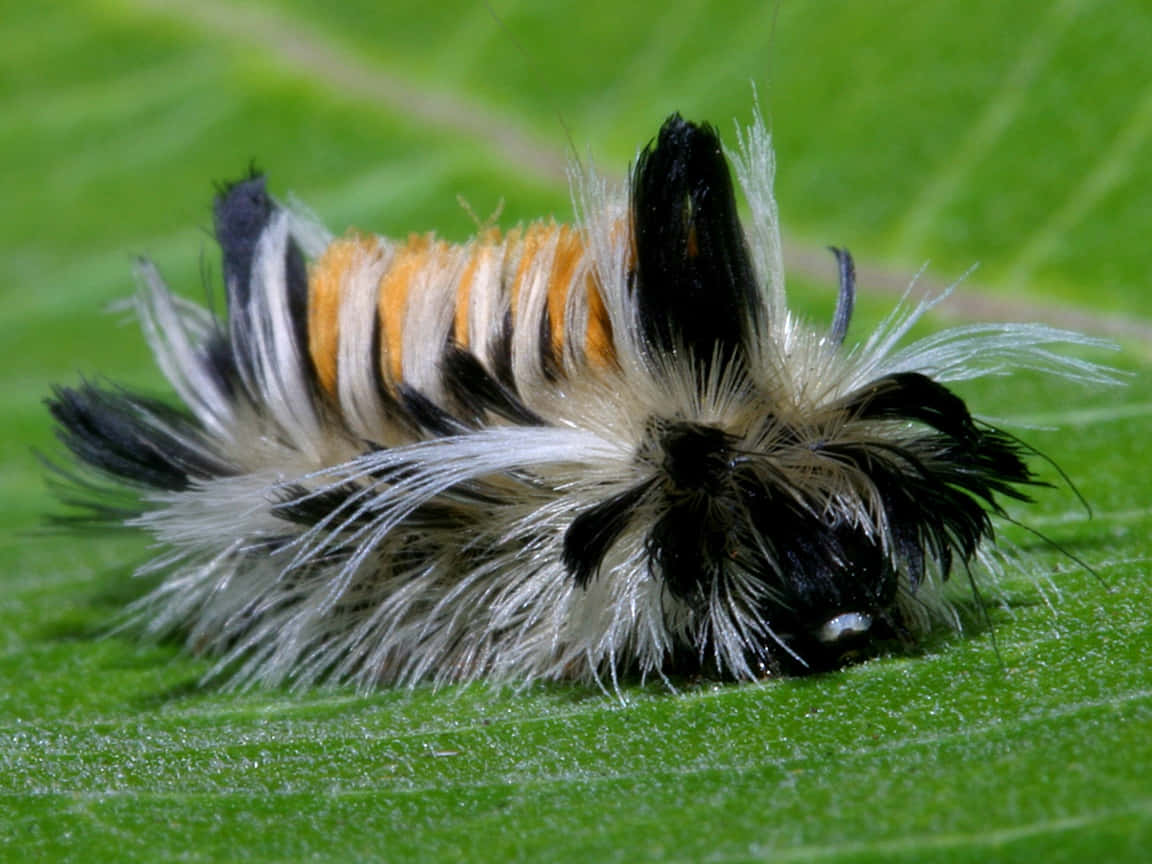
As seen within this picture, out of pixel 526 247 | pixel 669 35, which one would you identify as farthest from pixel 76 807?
pixel 669 35

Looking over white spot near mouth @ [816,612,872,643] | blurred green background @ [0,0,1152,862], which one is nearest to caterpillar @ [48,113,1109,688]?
white spot near mouth @ [816,612,872,643]

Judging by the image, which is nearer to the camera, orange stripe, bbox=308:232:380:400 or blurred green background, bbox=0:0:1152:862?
blurred green background, bbox=0:0:1152:862

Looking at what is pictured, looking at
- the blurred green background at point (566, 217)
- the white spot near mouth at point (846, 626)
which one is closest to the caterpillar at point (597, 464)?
the white spot near mouth at point (846, 626)

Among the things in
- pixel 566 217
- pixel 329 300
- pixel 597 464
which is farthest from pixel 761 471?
pixel 566 217

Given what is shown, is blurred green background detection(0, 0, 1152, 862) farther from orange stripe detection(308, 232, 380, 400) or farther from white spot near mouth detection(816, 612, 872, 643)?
orange stripe detection(308, 232, 380, 400)

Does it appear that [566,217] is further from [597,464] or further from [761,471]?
[761,471]

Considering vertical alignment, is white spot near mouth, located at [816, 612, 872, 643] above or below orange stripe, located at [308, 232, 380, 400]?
below

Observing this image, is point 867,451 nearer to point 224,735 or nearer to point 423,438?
point 423,438

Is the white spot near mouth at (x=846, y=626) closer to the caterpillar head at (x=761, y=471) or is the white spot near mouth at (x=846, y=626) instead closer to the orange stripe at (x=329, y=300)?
the caterpillar head at (x=761, y=471)

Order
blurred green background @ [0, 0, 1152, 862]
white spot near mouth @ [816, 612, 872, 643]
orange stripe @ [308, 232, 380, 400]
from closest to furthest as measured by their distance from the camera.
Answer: blurred green background @ [0, 0, 1152, 862] → white spot near mouth @ [816, 612, 872, 643] → orange stripe @ [308, 232, 380, 400]
